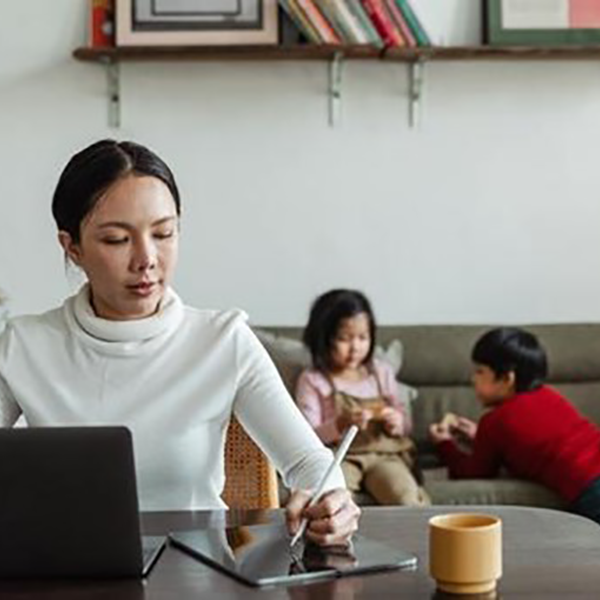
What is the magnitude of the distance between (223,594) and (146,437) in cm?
53

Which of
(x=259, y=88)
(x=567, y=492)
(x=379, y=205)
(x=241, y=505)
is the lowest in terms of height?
(x=567, y=492)

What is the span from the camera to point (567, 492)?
3307mm

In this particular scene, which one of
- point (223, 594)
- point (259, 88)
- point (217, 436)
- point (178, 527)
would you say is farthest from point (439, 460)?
point (223, 594)

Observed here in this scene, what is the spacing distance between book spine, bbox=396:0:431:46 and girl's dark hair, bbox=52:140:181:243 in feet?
6.72

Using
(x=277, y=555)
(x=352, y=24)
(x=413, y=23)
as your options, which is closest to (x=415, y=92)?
(x=413, y=23)

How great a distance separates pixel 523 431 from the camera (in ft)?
11.2

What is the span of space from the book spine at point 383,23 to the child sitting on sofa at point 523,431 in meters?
0.90

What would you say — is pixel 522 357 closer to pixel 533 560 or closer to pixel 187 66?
pixel 187 66

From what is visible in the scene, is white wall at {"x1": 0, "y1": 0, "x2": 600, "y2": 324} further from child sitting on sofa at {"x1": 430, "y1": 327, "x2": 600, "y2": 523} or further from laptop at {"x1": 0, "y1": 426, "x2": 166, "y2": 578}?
laptop at {"x1": 0, "y1": 426, "x2": 166, "y2": 578}

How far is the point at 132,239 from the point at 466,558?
2.44 feet

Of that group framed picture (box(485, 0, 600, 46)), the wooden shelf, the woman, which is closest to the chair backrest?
the woman

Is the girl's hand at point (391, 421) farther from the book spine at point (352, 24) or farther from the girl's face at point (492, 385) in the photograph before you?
the book spine at point (352, 24)

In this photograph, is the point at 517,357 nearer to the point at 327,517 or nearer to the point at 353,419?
the point at 353,419

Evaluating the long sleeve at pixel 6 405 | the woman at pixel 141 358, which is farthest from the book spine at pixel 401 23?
the long sleeve at pixel 6 405
